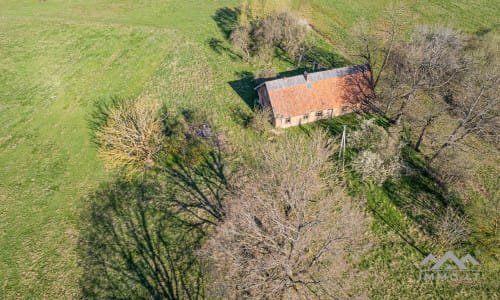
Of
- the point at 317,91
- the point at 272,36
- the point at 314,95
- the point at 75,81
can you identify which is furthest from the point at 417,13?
the point at 75,81

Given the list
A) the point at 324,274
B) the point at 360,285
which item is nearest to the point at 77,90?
the point at 324,274

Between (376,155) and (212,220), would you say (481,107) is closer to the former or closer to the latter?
(376,155)

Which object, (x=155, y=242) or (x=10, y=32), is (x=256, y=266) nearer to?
(x=155, y=242)

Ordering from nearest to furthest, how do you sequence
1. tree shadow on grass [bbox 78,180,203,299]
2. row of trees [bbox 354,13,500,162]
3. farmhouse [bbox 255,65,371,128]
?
tree shadow on grass [bbox 78,180,203,299] < row of trees [bbox 354,13,500,162] < farmhouse [bbox 255,65,371,128]

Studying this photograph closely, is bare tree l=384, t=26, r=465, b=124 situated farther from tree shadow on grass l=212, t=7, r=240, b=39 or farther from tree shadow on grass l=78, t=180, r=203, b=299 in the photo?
tree shadow on grass l=212, t=7, r=240, b=39

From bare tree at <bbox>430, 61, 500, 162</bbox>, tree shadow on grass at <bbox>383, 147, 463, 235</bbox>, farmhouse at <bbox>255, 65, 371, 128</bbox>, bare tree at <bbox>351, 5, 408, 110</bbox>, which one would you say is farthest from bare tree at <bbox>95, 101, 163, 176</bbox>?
bare tree at <bbox>430, 61, 500, 162</bbox>

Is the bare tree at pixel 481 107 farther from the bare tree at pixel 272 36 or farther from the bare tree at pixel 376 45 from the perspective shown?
the bare tree at pixel 272 36
